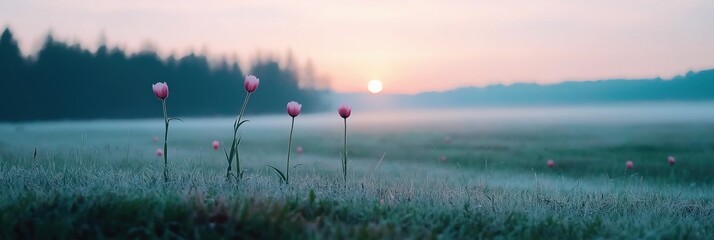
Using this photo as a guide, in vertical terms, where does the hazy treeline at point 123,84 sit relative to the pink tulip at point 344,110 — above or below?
above

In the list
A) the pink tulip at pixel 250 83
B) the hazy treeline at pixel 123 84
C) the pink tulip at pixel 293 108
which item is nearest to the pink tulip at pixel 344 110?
the pink tulip at pixel 293 108

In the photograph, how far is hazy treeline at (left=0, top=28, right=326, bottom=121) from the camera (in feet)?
141

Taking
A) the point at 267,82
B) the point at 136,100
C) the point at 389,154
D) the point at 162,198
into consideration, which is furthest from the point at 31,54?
the point at 162,198

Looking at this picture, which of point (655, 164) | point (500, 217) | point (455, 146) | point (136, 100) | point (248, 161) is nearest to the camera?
point (500, 217)

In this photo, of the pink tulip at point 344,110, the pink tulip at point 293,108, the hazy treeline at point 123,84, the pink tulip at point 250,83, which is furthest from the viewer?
the hazy treeline at point 123,84

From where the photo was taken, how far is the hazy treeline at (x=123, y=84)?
42844 millimetres

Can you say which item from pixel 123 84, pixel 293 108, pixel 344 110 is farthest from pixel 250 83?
pixel 123 84

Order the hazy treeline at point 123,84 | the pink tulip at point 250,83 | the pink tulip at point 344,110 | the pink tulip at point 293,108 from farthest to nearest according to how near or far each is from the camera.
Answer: the hazy treeline at point 123,84, the pink tulip at point 344,110, the pink tulip at point 293,108, the pink tulip at point 250,83

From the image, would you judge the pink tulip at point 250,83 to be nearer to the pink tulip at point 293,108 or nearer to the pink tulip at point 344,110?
the pink tulip at point 293,108

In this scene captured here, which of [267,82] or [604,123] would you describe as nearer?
[604,123]

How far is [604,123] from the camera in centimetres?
3641

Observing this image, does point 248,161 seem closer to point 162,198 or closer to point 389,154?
point 389,154

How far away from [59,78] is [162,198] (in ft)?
144

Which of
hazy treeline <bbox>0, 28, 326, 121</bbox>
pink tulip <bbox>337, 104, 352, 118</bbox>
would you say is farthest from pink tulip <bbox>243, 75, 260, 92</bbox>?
hazy treeline <bbox>0, 28, 326, 121</bbox>
